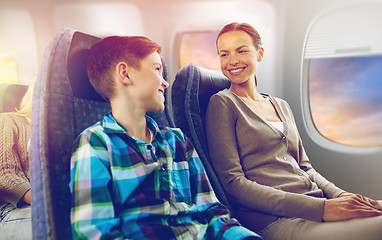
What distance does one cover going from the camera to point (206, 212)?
0.92 metres

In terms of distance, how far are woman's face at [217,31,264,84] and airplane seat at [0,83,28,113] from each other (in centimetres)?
116

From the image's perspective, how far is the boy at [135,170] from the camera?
0.69 metres

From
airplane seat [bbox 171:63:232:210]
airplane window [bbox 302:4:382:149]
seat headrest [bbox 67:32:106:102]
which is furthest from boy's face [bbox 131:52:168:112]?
airplane window [bbox 302:4:382:149]

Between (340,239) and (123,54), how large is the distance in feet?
2.80

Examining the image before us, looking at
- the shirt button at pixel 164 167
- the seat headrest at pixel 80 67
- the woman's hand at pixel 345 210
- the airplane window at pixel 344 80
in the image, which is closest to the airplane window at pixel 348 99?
the airplane window at pixel 344 80

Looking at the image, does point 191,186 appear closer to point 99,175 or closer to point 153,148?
point 153,148

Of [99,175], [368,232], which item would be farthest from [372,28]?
[99,175]

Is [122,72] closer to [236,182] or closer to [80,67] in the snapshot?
[80,67]

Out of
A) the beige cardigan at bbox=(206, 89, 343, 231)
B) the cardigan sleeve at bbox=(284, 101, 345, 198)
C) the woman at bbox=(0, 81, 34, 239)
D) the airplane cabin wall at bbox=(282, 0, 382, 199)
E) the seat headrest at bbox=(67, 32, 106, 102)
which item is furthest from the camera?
the airplane cabin wall at bbox=(282, 0, 382, 199)

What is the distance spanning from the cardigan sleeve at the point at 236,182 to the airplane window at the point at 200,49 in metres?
0.44

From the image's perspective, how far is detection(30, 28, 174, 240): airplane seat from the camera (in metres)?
0.72

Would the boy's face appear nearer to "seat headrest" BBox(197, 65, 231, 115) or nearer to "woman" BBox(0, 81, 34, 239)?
"seat headrest" BBox(197, 65, 231, 115)

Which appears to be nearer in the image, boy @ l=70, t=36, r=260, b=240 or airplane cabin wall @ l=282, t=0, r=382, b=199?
boy @ l=70, t=36, r=260, b=240

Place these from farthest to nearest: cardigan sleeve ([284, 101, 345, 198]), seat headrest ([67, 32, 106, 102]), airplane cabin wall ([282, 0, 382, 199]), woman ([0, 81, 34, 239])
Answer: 1. airplane cabin wall ([282, 0, 382, 199])
2. woman ([0, 81, 34, 239])
3. cardigan sleeve ([284, 101, 345, 198])
4. seat headrest ([67, 32, 106, 102])
